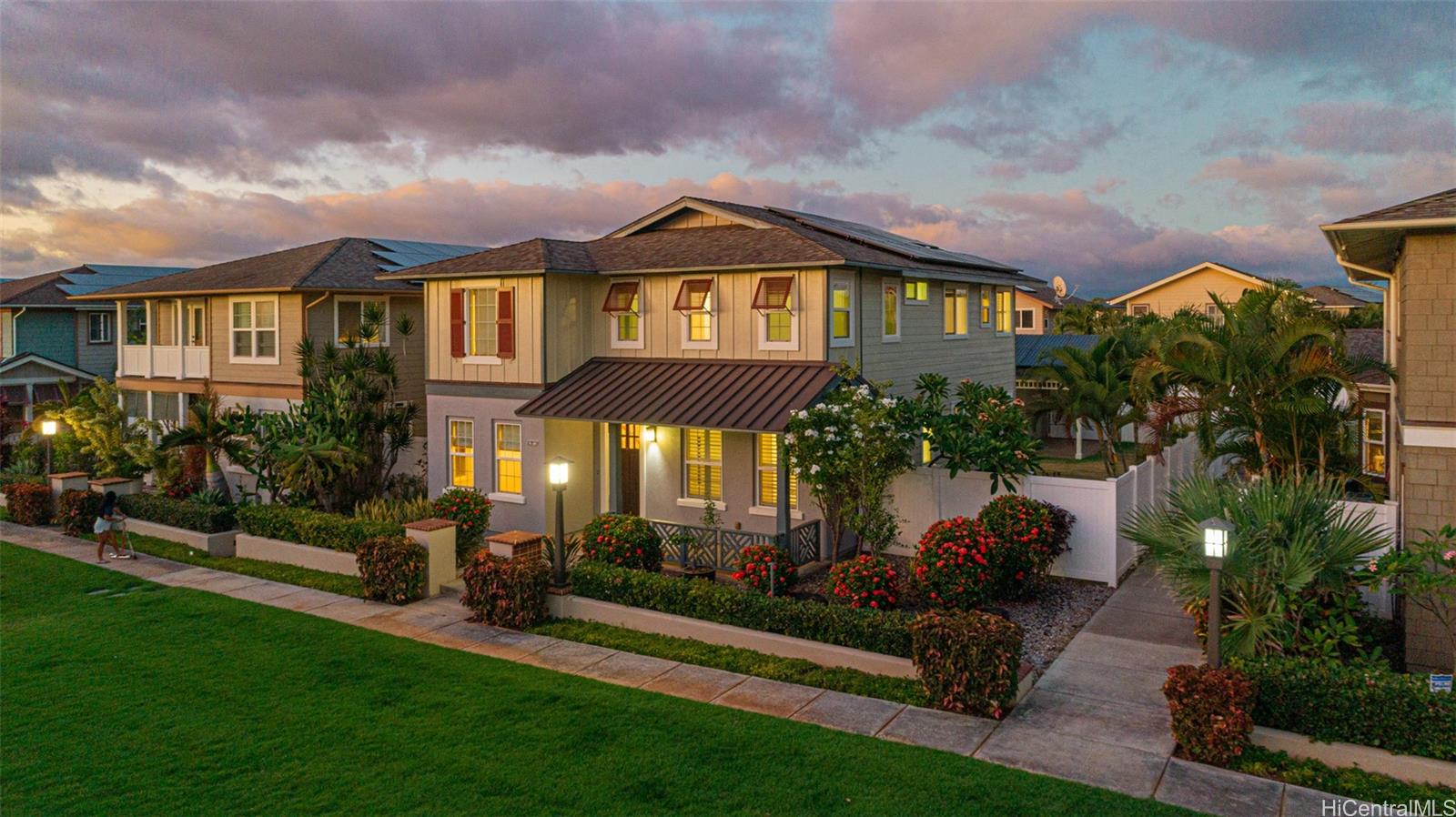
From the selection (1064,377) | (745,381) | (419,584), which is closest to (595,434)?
(745,381)

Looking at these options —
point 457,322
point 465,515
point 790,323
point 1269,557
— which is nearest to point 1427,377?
point 1269,557

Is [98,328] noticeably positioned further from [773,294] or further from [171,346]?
[773,294]

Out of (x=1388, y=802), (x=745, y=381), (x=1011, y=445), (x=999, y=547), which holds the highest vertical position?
(x=745, y=381)

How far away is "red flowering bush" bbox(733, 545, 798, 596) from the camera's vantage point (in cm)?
1391

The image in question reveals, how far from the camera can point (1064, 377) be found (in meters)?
28.8

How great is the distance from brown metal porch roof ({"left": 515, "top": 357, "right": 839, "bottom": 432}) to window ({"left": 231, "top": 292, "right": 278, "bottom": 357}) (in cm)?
897

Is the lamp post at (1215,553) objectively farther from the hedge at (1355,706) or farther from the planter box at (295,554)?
the planter box at (295,554)

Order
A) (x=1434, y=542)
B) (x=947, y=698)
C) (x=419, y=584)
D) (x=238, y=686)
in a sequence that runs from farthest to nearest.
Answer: (x=419, y=584) < (x=238, y=686) < (x=947, y=698) < (x=1434, y=542)

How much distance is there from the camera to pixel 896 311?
770 inches

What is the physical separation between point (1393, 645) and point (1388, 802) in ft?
13.5

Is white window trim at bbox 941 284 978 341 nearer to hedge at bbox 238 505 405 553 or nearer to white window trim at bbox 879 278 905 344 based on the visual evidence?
white window trim at bbox 879 278 905 344

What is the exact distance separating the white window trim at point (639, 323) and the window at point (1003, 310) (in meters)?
11.0

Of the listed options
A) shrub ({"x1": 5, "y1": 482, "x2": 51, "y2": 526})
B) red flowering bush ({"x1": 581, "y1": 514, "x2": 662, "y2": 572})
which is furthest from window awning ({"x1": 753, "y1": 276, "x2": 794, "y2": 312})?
shrub ({"x1": 5, "y1": 482, "x2": 51, "y2": 526})

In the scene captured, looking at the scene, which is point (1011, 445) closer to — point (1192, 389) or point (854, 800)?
point (1192, 389)
